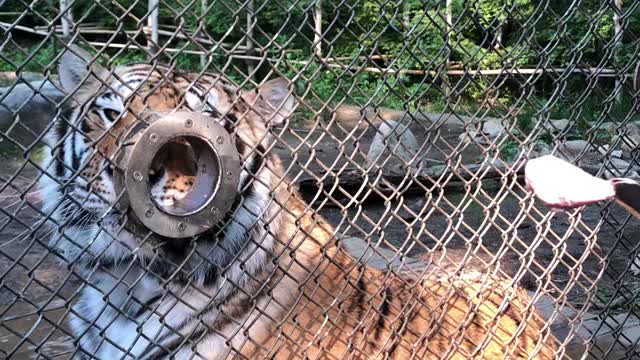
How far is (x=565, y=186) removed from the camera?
1.48 metres

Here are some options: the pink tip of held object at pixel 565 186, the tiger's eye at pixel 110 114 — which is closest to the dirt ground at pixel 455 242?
the tiger's eye at pixel 110 114

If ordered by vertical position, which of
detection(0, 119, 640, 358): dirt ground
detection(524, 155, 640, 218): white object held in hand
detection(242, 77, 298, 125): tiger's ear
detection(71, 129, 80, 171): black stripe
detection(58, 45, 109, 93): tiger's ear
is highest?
detection(524, 155, 640, 218): white object held in hand

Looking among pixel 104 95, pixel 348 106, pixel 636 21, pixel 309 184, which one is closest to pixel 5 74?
pixel 348 106

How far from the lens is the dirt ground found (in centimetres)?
248

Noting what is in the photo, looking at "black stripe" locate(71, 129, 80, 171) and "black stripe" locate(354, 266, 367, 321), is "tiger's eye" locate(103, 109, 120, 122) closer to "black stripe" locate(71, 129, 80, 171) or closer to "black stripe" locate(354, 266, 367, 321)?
"black stripe" locate(71, 129, 80, 171)

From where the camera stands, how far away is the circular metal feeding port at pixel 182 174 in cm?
184

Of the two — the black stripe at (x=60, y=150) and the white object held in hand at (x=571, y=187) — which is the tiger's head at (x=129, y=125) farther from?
the white object held in hand at (x=571, y=187)

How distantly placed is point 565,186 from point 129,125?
3.85 feet

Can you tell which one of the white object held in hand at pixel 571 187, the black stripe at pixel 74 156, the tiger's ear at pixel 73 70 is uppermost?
the white object held in hand at pixel 571 187

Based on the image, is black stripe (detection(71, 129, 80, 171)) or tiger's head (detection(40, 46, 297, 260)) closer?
tiger's head (detection(40, 46, 297, 260))

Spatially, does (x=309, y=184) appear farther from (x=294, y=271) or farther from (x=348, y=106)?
(x=348, y=106)

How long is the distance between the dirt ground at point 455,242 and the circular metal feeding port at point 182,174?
220 millimetres

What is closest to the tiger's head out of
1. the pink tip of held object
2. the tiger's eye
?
the tiger's eye

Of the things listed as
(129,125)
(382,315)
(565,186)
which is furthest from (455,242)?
(565,186)
